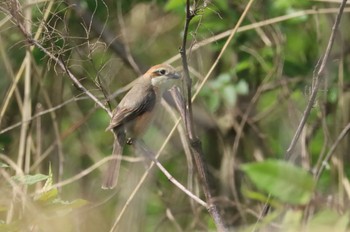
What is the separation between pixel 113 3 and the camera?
190 inches

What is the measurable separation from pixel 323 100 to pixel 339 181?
0.46 meters

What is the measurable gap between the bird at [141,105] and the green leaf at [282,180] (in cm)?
261

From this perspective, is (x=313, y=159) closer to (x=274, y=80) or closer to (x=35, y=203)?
(x=274, y=80)

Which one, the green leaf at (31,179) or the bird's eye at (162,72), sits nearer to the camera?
the green leaf at (31,179)

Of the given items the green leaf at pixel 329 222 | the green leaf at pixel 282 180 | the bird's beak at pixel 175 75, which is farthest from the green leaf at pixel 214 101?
the green leaf at pixel 282 180

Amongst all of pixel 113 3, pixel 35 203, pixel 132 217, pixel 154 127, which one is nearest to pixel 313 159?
pixel 154 127

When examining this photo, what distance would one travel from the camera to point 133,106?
12.8ft

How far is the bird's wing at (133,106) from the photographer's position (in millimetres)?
3762

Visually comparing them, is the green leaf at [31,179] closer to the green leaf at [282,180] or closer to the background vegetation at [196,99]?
the green leaf at [282,180]

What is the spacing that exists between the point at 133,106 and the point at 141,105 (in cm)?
6

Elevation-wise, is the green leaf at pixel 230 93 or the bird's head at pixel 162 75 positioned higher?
the bird's head at pixel 162 75

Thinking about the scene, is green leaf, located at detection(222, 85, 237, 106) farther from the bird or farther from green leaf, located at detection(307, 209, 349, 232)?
green leaf, located at detection(307, 209, 349, 232)

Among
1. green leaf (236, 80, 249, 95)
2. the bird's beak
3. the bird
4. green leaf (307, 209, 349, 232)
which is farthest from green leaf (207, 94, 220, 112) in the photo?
green leaf (307, 209, 349, 232)

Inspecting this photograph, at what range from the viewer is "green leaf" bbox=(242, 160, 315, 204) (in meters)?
1.14
